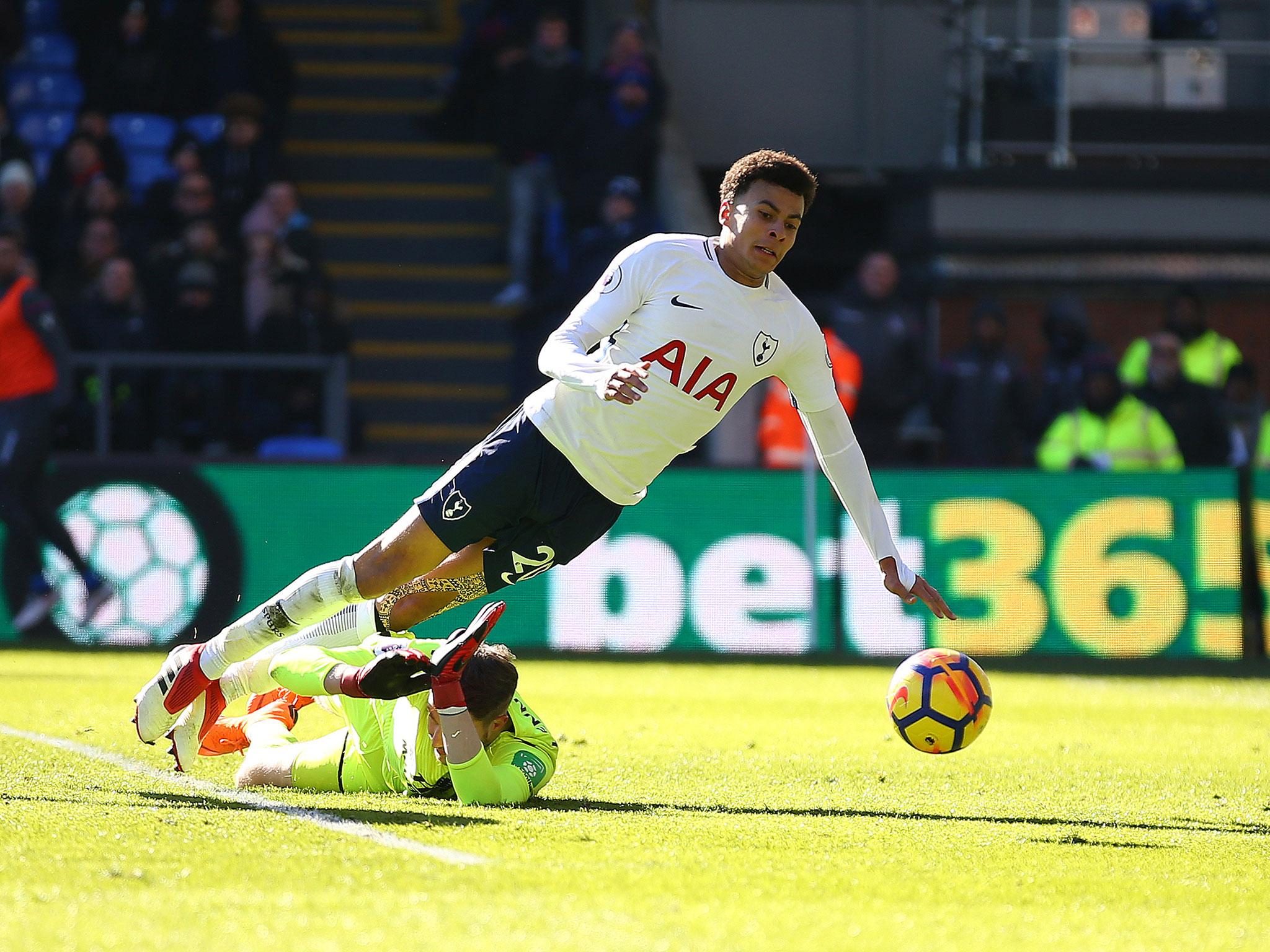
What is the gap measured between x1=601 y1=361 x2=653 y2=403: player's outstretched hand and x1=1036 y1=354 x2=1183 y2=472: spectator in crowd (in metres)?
8.96

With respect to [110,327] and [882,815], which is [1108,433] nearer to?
[110,327]

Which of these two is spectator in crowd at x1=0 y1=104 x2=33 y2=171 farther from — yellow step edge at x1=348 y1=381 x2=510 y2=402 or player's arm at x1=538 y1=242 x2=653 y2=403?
player's arm at x1=538 y1=242 x2=653 y2=403

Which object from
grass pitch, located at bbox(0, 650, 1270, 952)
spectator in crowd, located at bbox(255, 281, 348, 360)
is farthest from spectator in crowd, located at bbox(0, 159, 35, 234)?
grass pitch, located at bbox(0, 650, 1270, 952)

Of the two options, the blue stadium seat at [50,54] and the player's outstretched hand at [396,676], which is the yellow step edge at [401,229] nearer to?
the blue stadium seat at [50,54]

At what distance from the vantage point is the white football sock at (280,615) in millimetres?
6629

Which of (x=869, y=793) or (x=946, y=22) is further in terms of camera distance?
(x=946, y=22)

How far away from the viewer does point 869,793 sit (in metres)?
7.07

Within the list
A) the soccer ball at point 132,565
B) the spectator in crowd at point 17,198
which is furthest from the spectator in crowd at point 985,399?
the spectator in crowd at point 17,198

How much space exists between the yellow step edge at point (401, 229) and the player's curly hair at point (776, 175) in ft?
40.4

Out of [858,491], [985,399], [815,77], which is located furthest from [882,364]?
[858,491]

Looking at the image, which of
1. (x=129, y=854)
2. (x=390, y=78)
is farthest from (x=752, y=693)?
(x=390, y=78)

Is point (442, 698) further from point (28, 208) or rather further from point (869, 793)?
point (28, 208)

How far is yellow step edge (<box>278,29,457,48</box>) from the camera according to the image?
795 inches

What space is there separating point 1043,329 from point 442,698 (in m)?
11.1
